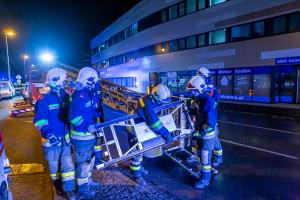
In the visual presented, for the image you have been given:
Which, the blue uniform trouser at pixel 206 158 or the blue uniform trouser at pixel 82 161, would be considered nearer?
the blue uniform trouser at pixel 82 161

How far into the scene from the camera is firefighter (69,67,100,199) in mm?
3621

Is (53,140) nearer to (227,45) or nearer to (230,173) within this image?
(230,173)

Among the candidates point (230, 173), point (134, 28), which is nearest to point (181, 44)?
point (134, 28)

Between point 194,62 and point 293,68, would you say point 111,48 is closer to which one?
point 194,62

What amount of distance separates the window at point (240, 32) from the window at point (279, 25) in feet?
6.04

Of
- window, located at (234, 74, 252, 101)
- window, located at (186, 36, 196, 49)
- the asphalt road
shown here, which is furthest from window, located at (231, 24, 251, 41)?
the asphalt road

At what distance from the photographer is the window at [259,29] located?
→ 51.4 ft

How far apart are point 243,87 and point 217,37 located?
4.55 m

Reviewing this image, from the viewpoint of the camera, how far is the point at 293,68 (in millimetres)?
14406

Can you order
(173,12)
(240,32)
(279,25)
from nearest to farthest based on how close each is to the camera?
1. (279,25)
2. (240,32)
3. (173,12)

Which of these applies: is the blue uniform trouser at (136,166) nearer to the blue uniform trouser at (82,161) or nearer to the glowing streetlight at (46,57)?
the blue uniform trouser at (82,161)

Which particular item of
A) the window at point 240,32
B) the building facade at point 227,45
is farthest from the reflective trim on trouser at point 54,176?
the window at point 240,32

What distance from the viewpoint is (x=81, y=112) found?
12.0ft

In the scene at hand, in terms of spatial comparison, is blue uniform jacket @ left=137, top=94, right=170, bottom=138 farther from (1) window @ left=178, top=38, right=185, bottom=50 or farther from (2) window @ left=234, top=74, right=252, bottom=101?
(1) window @ left=178, top=38, right=185, bottom=50
